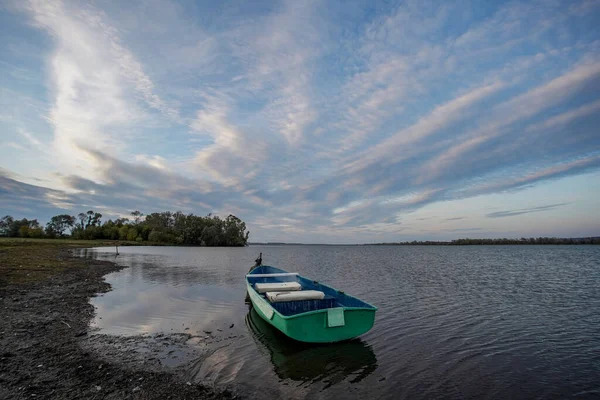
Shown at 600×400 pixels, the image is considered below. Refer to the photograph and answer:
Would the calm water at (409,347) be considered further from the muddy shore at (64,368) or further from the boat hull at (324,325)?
the muddy shore at (64,368)

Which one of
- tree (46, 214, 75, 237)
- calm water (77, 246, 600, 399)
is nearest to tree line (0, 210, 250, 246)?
tree (46, 214, 75, 237)

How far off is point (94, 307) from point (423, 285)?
22928mm

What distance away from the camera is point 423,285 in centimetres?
2517

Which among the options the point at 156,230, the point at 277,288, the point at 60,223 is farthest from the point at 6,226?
the point at 277,288

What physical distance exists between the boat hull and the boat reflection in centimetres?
50

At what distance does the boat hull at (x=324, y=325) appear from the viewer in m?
10.0

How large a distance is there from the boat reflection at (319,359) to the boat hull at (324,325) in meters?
0.50

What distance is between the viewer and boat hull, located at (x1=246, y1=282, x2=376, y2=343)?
1005cm

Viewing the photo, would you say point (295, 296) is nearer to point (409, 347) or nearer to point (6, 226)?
point (409, 347)

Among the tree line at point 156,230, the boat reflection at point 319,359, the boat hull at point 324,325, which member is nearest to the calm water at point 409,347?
the boat reflection at point 319,359

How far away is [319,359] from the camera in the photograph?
9.77 metres

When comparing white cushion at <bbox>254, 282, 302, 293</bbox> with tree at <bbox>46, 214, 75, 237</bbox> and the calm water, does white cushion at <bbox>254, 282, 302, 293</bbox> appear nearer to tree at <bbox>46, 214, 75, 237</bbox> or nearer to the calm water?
the calm water

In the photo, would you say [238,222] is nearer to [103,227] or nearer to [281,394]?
[103,227]

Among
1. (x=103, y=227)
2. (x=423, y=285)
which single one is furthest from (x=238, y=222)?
(x=423, y=285)
